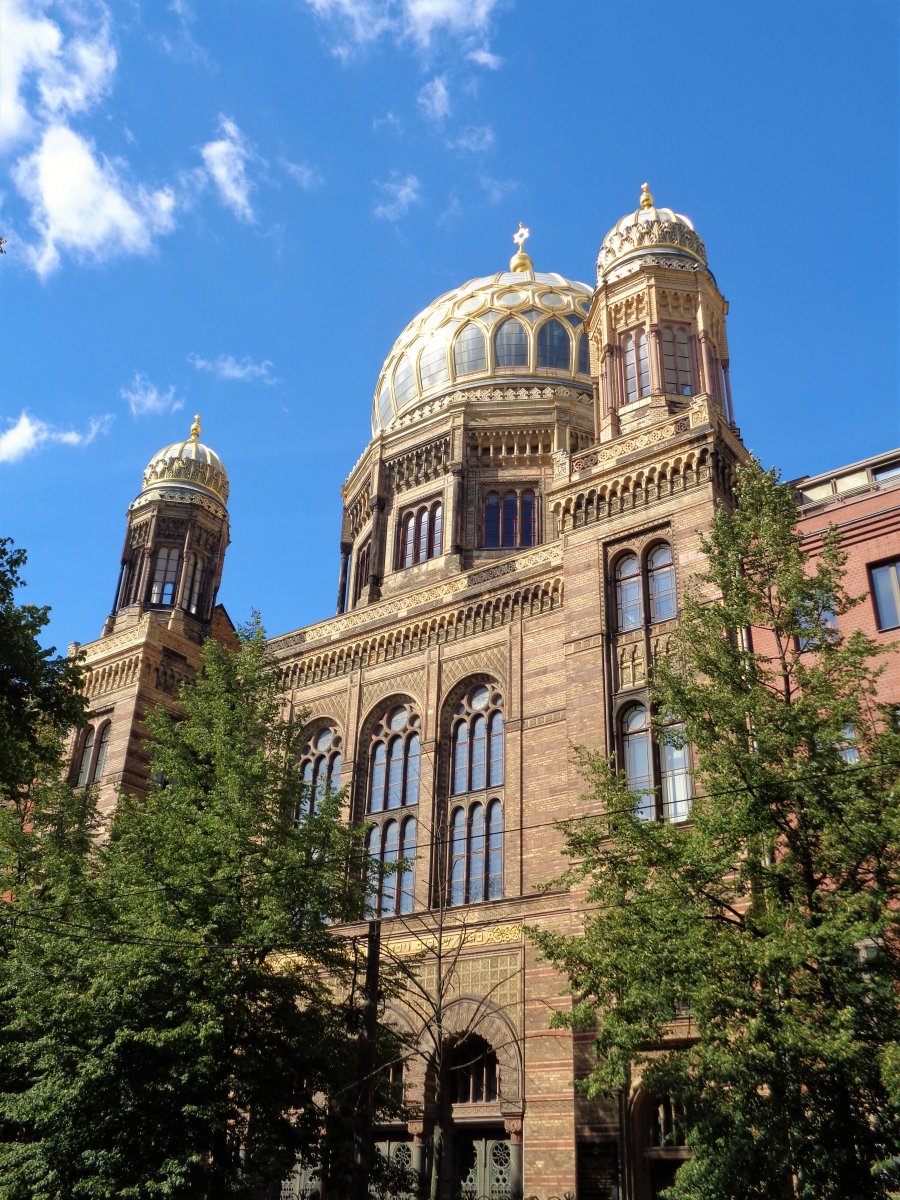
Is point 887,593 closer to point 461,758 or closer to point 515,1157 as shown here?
point 461,758

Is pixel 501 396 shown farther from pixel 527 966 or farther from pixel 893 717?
pixel 893 717

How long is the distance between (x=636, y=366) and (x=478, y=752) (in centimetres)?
1083

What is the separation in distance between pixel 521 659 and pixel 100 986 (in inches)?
525

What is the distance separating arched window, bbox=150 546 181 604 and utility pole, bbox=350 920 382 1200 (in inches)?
962

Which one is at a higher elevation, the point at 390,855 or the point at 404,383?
the point at 404,383

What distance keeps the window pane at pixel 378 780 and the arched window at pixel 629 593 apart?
7773 mm

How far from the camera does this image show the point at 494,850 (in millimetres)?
26266

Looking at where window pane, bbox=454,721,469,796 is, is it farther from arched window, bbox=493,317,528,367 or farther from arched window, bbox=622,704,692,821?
arched window, bbox=493,317,528,367

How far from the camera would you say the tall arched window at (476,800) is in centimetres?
2616

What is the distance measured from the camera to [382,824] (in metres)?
28.8

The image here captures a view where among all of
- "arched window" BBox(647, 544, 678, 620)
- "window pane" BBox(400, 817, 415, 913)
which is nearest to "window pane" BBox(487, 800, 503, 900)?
"window pane" BBox(400, 817, 415, 913)

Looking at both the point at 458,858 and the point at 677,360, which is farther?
the point at 677,360

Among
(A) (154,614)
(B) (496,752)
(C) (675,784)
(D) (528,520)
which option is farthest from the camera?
(D) (528,520)

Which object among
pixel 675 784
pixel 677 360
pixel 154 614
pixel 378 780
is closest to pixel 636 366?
pixel 677 360
